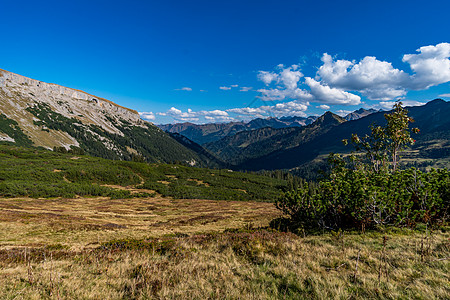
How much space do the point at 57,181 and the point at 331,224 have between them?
102343 mm

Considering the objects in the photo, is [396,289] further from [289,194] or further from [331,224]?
[289,194]

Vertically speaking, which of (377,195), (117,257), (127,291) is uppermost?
(377,195)

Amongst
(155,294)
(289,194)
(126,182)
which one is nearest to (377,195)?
(289,194)

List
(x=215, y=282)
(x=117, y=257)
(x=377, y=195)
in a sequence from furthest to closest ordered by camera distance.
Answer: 1. (x=377, y=195)
2. (x=117, y=257)
3. (x=215, y=282)

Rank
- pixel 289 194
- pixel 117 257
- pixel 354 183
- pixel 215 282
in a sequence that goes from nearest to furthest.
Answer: pixel 215 282
pixel 117 257
pixel 354 183
pixel 289 194

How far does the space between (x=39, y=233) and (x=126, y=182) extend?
91.1m

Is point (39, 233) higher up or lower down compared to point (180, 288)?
lower down

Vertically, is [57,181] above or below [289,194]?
below

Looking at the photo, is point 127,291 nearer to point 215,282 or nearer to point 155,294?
point 155,294

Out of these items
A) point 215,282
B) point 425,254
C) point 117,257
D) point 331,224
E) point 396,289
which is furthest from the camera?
point 331,224

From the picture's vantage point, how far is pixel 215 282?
22.3 ft

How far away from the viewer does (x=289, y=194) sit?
1725 cm

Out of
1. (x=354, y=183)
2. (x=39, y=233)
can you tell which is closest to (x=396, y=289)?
(x=354, y=183)

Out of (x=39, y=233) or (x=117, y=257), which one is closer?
(x=117, y=257)
